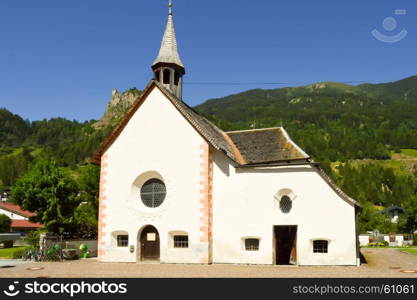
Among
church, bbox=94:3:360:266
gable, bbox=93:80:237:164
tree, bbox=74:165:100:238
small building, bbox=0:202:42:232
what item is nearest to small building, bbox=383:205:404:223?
small building, bbox=0:202:42:232

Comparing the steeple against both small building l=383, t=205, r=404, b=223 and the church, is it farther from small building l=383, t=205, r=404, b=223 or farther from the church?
small building l=383, t=205, r=404, b=223

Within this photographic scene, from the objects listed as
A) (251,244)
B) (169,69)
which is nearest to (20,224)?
(169,69)

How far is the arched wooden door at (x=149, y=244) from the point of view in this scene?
27453mm

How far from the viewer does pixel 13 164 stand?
557 feet

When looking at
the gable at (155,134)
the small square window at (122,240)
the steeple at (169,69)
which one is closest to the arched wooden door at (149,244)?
the small square window at (122,240)

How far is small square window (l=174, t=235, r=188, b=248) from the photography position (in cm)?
2661

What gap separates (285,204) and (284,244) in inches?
124

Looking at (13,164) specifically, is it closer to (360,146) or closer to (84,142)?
(84,142)

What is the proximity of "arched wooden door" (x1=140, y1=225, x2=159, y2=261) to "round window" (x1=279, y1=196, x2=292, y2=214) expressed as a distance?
27.8 ft

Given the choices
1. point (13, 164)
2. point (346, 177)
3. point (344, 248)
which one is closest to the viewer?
point (344, 248)

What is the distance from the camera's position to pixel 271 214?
25609 millimetres

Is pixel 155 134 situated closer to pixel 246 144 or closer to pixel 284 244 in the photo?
pixel 246 144

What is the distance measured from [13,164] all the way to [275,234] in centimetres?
16641

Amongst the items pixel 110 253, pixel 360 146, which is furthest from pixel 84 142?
pixel 110 253
